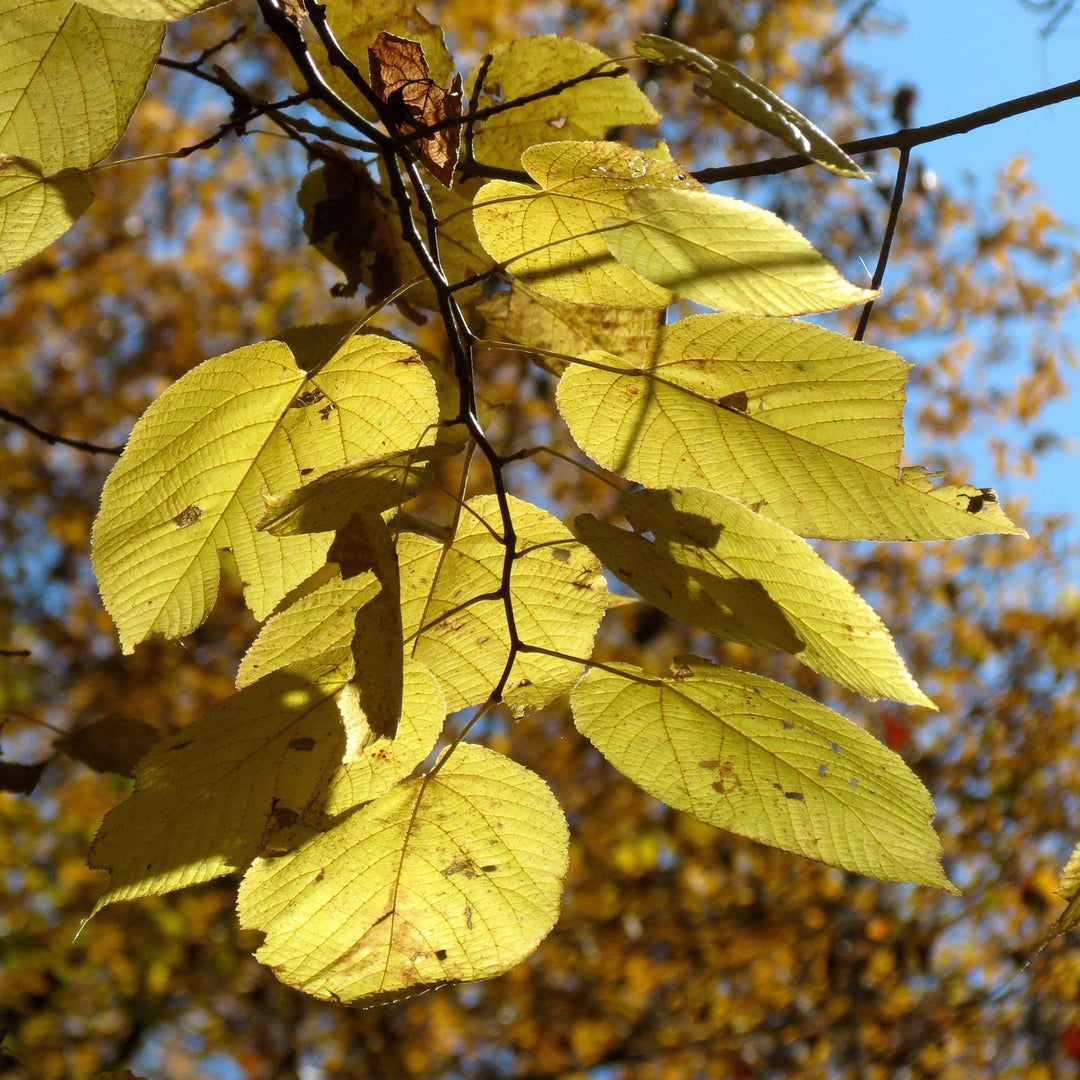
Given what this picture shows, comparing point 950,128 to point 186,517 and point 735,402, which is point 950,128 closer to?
point 735,402

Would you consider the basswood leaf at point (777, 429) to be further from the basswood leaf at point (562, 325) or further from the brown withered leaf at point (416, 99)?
the brown withered leaf at point (416, 99)

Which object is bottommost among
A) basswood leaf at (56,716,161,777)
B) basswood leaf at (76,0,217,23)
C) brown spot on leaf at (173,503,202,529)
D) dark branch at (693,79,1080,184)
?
basswood leaf at (56,716,161,777)

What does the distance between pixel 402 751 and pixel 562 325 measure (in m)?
0.34

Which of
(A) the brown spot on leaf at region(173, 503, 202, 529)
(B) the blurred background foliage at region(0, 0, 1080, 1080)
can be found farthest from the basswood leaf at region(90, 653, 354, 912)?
(B) the blurred background foliage at region(0, 0, 1080, 1080)

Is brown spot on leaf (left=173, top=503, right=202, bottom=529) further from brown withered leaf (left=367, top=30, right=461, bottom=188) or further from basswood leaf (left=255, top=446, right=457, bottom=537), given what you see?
brown withered leaf (left=367, top=30, right=461, bottom=188)

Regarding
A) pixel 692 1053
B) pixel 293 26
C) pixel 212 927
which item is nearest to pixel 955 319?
pixel 692 1053

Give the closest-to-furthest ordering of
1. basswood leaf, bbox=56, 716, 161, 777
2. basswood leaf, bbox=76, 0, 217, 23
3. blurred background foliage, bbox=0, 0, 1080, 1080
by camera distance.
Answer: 1. basswood leaf, bbox=76, 0, 217, 23
2. basswood leaf, bbox=56, 716, 161, 777
3. blurred background foliage, bbox=0, 0, 1080, 1080

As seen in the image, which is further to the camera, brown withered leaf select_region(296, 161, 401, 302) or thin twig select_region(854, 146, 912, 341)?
brown withered leaf select_region(296, 161, 401, 302)

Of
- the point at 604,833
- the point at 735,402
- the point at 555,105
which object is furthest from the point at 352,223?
the point at 604,833

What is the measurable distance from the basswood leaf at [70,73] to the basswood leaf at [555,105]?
0.98 ft

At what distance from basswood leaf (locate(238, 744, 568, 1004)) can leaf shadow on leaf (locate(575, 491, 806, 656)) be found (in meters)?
0.14

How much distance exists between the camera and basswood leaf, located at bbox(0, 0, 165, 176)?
514 millimetres

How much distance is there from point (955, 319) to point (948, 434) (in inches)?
29.9

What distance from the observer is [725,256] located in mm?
470
